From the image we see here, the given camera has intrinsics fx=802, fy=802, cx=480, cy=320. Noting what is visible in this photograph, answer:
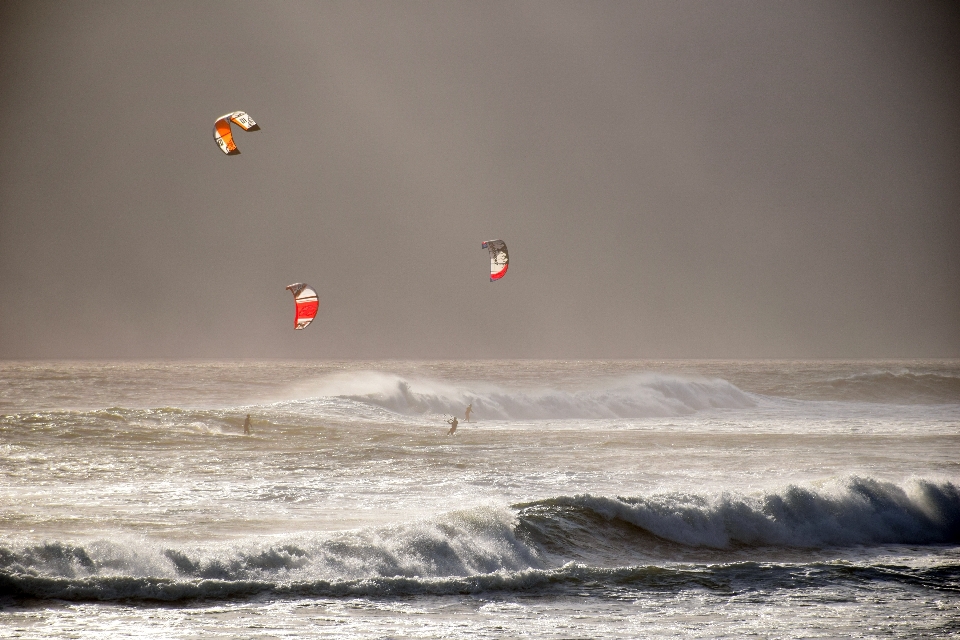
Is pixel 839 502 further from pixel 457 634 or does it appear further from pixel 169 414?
pixel 169 414

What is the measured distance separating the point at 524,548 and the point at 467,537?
705 mm

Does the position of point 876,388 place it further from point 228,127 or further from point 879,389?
point 228,127

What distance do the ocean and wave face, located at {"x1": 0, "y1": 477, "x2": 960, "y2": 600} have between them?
29 millimetres

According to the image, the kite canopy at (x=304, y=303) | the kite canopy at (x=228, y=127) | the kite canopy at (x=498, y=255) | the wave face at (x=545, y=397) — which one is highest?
the kite canopy at (x=228, y=127)

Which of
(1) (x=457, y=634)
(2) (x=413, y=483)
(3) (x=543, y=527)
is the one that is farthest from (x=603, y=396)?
(1) (x=457, y=634)

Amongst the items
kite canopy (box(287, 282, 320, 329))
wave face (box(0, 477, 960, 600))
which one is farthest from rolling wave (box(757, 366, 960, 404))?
wave face (box(0, 477, 960, 600))

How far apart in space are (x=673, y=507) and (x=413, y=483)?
4.90m

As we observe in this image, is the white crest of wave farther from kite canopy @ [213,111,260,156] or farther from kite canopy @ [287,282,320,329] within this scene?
kite canopy @ [213,111,260,156]

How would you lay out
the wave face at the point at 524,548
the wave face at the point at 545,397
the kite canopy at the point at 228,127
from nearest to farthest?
the wave face at the point at 524,548 < the kite canopy at the point at 228,127 < the wave face at the point at 545,397

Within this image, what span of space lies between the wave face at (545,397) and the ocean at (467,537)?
48.1 ft

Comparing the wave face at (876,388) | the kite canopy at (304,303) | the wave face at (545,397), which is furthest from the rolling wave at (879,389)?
the kite canopy at (304,303)

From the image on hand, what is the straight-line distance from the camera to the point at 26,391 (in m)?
43.8

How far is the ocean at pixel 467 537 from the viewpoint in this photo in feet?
24.4

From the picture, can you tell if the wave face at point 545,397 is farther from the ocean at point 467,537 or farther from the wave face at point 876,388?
the ocean at point 467,537
